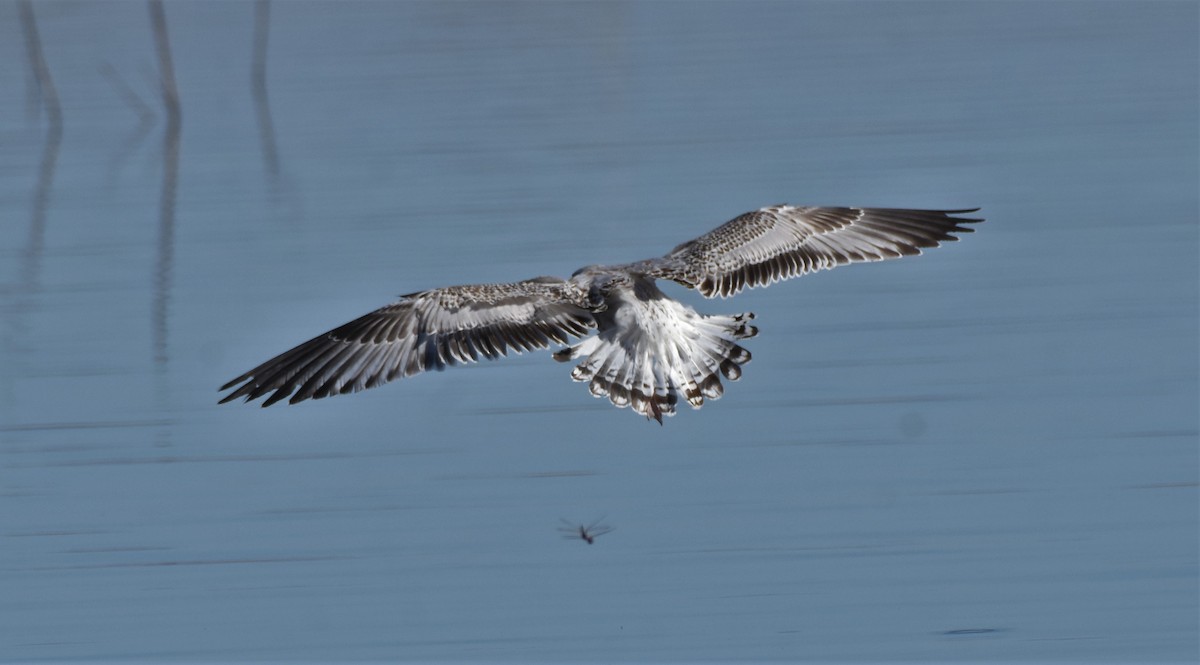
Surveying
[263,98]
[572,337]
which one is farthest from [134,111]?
[572,337]

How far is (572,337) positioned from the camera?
22.9 ft

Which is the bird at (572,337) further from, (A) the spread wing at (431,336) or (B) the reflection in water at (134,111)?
(B) the reflection in water at (134,111)

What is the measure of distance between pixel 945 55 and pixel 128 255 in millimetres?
8730

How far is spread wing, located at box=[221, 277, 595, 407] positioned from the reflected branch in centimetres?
255

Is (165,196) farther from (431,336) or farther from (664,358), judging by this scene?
(664,358)

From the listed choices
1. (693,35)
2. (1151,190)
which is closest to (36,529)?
(1151,190)

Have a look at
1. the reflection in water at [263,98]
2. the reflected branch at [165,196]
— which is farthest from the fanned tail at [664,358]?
the reflection in water at [263,98]

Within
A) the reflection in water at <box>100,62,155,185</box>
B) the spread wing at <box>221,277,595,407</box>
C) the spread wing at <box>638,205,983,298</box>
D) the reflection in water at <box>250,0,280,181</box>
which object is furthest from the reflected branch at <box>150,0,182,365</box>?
the spread wing at <box>638,205,983,298</box>

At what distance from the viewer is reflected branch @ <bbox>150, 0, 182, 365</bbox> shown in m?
9.98

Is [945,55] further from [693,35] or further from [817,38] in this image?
[693,35]

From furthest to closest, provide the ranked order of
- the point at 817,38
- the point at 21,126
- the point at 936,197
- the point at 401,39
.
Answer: the point at 401,39 → the point at 817,38 → the point at 21,126 → the point at 936,197

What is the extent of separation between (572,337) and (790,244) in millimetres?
1147

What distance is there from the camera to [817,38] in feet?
60.5

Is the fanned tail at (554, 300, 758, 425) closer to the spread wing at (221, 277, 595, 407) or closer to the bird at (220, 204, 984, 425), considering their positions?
the bird at (220, 204, 984, 425)
